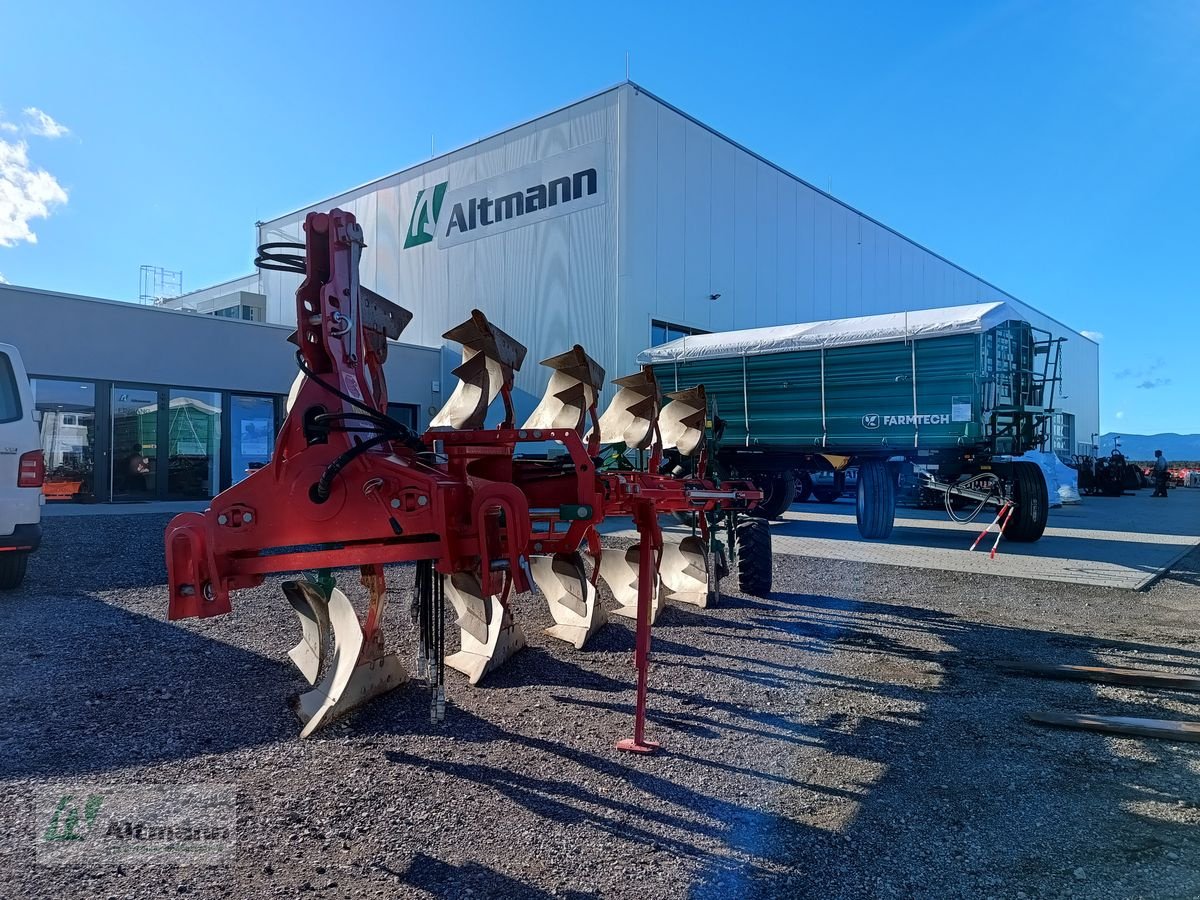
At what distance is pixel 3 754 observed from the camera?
3.38m

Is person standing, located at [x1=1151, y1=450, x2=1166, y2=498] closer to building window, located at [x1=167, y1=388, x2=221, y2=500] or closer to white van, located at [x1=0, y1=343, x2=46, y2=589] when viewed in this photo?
building window, located at [x1=167, y1=388, x2=221, y2=500]

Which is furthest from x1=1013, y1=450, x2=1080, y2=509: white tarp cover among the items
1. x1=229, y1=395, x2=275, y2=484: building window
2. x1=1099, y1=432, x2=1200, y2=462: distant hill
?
x1=1099, y1=432, x2=1200, y2=462: distant hill

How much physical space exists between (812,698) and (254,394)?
1496 centimetres

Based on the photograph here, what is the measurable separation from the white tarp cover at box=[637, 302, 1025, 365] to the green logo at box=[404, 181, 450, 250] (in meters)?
9.01

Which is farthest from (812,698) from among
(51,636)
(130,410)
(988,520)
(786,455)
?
(130,410)

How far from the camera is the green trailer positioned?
35.8ft

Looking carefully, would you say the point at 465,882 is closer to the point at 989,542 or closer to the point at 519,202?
the point at 989,542

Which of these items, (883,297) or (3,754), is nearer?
(3,754)

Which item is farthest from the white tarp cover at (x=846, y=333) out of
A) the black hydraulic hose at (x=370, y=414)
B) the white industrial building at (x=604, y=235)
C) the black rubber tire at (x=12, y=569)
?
the black rubber tire at (x=12, y=569)

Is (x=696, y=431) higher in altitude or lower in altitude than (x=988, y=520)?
higher

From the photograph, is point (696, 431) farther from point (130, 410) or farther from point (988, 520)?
point (130, 410)

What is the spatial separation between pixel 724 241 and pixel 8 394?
16.0 metres

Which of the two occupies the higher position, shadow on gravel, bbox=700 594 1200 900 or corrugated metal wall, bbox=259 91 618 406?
corrugated metal wall, bbox=259 91 618 406

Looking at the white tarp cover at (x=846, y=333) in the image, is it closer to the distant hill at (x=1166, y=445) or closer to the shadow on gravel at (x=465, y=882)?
the shadow on gravel at (x=465, y=882)
